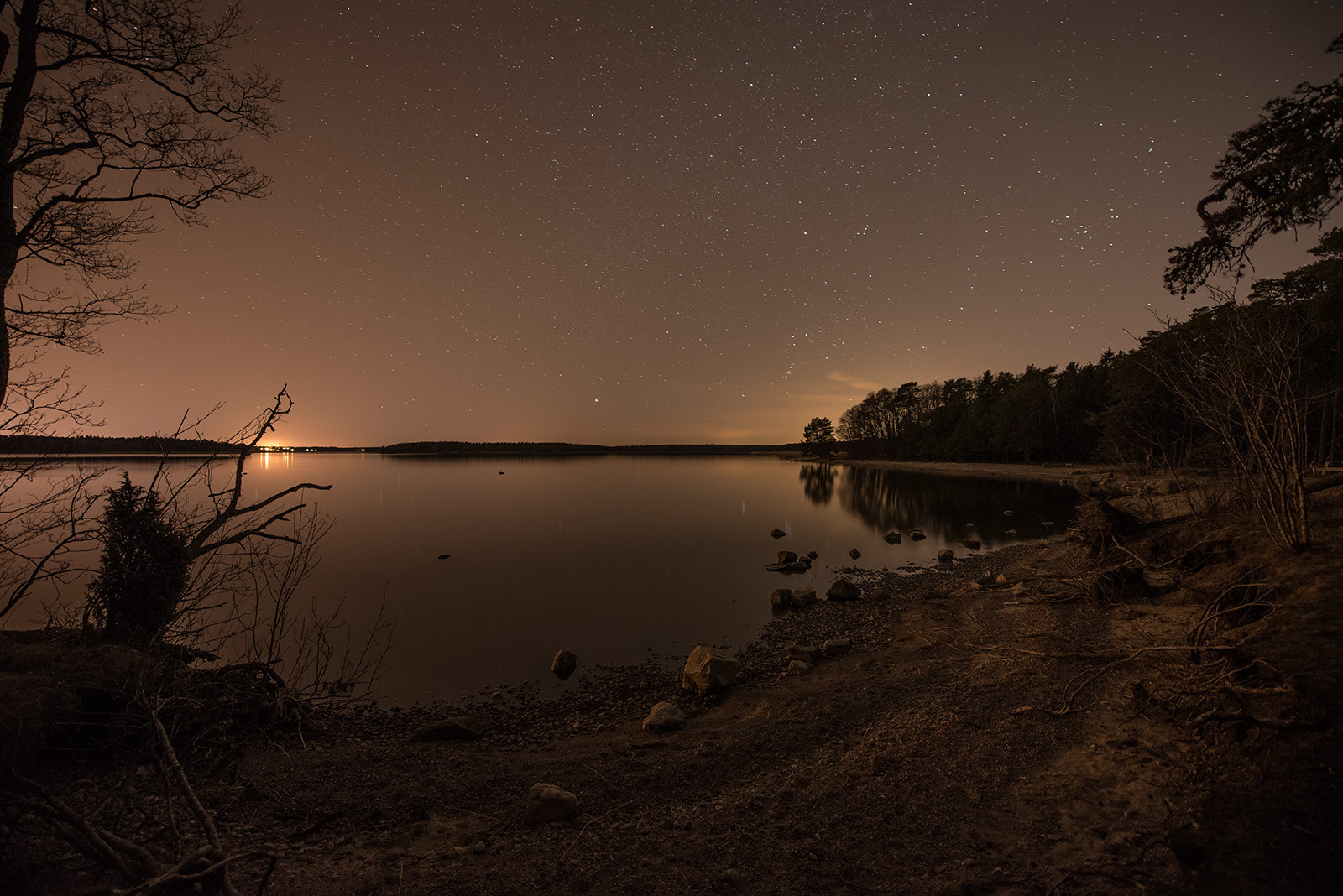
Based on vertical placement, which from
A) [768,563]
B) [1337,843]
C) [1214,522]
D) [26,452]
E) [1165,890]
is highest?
[26,452]

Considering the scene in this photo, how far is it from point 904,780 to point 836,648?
5341 mm

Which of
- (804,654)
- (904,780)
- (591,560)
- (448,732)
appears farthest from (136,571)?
(591,560)

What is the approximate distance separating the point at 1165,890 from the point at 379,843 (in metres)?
5.90

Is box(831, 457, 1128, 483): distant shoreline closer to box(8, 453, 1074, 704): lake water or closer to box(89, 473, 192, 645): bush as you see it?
box(8, 453, 1074, 704): lake water

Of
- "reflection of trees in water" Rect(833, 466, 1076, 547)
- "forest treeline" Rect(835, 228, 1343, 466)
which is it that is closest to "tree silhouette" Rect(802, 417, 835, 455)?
"forest treeline" Rect(835, 228, 1343, 466)

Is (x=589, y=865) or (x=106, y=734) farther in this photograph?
(x=106, y=734)

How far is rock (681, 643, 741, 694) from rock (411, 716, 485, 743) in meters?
3.52

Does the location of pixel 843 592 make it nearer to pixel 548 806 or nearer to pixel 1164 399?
pixel 548 806

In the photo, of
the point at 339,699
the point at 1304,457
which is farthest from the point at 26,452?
the point at 1304,457

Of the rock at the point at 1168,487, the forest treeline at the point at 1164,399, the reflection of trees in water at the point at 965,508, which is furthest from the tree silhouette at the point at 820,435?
the rock at the point at 1168,487

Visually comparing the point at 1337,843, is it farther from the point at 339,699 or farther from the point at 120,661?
the point at 339,699

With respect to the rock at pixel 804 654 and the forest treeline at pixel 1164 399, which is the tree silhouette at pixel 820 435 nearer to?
the forest treeline at pixel 1164 399

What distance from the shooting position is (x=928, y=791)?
4.75 metres

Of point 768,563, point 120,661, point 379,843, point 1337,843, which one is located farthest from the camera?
point 768,563
